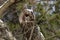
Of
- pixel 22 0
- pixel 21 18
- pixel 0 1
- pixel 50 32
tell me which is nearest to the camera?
pixel 22 0

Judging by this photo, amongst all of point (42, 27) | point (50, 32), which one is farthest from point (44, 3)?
point (50, 32)

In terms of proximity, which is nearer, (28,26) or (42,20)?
(28,26)

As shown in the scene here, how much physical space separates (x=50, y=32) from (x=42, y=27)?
262 mm

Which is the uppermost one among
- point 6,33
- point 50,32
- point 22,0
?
point 22,0

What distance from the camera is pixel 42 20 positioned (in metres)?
2.48

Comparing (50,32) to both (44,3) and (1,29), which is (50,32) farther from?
(1,29)

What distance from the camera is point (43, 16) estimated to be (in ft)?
7.97

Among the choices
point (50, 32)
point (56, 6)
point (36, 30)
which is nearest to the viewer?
point (36, 30)

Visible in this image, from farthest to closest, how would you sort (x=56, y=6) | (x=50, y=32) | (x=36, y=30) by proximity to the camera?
1. (x=50, y=32)
2. (x=56, y=6)
3. (x=36, y=30)

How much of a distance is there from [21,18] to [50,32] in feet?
4.14

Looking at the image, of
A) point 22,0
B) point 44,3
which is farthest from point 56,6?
point 22,0

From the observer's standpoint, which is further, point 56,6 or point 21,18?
point 56,6

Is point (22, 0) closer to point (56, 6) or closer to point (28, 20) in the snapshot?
point (28, 20)

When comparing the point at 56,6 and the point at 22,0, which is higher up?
the point at 22,0
